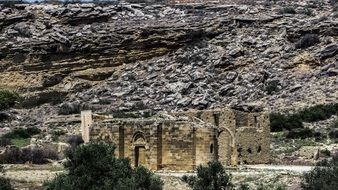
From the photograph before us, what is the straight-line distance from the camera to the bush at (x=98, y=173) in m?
23.4

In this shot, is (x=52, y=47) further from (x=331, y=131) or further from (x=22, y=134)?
(x=331, y=131)

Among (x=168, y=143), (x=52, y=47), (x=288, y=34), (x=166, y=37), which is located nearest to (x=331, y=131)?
(x=168, y=143)

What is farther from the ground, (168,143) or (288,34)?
(288,34)

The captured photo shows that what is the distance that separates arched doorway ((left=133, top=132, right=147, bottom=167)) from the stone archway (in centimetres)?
328

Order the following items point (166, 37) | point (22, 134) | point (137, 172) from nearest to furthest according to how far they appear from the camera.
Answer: point (137, 172), point (22, 134), point (166, 37)

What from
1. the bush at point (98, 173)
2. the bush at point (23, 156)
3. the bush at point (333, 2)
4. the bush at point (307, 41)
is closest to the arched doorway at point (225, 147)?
the bush at point (23, 156)

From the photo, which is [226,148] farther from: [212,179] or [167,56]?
[167,56]

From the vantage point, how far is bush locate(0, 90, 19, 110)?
7050cm

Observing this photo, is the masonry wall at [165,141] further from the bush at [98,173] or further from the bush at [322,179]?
the bush at [322,179]

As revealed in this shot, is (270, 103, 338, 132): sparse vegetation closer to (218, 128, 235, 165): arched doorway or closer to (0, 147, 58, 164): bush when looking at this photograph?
(218, 128, 235, 165): arched doorway

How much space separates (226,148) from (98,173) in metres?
10.8

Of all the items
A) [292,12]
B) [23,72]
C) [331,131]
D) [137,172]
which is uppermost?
[292,12]

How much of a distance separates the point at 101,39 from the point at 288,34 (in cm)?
1815

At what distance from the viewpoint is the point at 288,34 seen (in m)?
72.2
